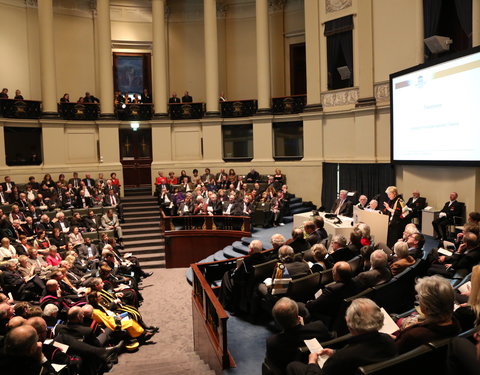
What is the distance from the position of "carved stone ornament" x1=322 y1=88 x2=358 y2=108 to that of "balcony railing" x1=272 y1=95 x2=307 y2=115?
124 centimetres

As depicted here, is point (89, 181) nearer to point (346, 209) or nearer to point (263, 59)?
point (263, 59)

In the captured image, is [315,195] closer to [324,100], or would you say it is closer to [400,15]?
[324,100]

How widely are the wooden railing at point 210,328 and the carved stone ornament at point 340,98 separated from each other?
388 inches

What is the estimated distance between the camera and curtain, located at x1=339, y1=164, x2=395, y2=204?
41.6 ft

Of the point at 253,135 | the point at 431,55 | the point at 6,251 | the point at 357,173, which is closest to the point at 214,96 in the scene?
the point at 253,135

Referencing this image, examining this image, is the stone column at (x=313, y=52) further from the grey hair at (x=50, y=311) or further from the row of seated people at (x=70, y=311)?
the grey hair at (x=50, y=311)

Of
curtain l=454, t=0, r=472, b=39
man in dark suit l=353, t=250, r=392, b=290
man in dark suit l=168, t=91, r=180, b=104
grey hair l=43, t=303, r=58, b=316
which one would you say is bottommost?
grey hair l=43, t=303, r=58, b=316

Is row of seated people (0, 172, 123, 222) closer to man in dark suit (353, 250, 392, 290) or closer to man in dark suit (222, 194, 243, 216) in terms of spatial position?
man in dark suit (222, 194, 243, 216)

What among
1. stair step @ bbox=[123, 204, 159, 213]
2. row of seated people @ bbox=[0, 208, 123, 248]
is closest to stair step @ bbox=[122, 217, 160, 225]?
stair step @ bbox=[123, 204, 159, 213]

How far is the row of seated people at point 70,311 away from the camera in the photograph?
368 centimetres

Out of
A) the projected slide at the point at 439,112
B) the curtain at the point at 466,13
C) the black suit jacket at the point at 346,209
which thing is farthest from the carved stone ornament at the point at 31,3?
the curtain at the point at 466,13

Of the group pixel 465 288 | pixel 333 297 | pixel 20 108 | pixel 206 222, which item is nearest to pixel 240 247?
pixel 206 222

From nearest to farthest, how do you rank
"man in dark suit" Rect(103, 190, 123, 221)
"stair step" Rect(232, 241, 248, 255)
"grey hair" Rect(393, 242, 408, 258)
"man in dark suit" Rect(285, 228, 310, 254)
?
1. "grey hair" Rect(393, 242, 408, 258)
2. "man in dark suit" Rect(285, 228, 310, 254)
3. "stair step" Rect(232, 241, 248, 255)
4. "man in dark suit" Rect(103, 190, 123, 221)

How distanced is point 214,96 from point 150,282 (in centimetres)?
903
